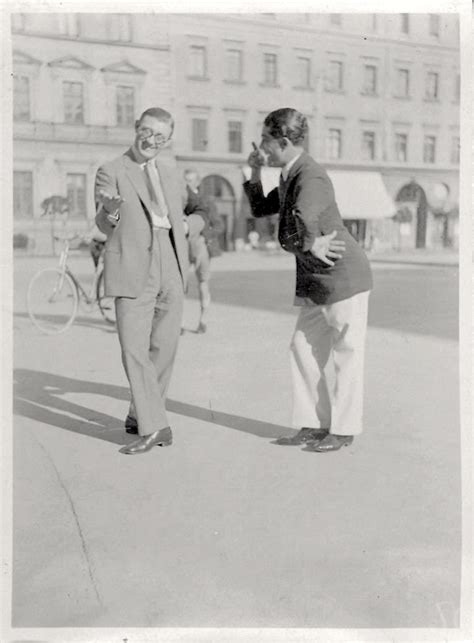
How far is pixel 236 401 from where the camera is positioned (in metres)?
4.96

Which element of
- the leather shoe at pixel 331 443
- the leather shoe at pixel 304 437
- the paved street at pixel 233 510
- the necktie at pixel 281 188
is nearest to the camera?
the paved street at pixel 233 510

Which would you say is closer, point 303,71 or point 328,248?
point 328,248

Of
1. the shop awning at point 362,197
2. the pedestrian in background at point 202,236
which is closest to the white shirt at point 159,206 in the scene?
the pedestrian in background at point 202,236

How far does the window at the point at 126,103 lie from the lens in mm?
5938

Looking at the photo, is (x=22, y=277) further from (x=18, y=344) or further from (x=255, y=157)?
(x=255, y=157)

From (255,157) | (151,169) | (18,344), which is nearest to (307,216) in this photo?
(255,157)

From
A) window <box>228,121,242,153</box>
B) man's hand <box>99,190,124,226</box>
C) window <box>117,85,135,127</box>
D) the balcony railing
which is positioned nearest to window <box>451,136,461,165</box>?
man's hand <box>99,190,124,226</box>

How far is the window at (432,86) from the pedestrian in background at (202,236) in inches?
101

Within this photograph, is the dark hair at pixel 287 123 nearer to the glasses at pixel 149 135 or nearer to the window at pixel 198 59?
the glasses at pixel 149 135

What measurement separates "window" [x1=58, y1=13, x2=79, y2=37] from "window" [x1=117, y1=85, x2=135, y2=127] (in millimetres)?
1960

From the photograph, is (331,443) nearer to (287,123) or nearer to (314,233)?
(314,233)

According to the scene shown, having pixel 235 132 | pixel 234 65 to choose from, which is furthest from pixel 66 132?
pixel 235 132

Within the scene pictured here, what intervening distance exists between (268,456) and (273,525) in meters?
0.81

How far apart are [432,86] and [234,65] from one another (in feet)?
4.08
